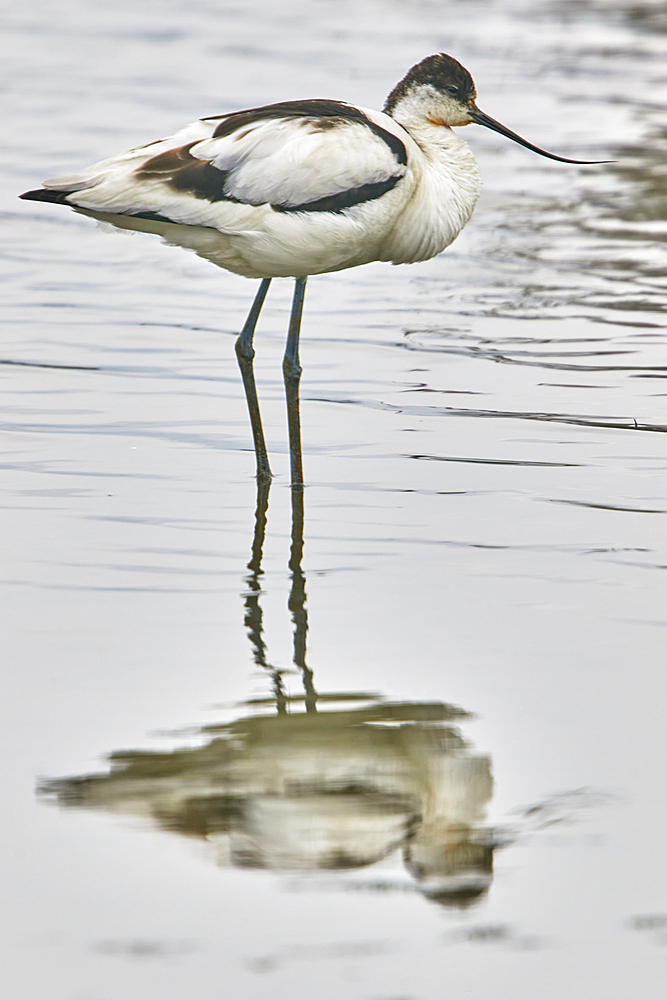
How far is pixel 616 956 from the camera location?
8.78 feet

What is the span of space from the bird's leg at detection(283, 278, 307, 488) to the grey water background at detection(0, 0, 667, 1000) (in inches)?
4.1

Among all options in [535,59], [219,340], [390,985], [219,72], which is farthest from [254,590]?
[535,59]

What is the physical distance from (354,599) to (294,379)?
1.70 metres

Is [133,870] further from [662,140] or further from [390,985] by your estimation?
[662,140]

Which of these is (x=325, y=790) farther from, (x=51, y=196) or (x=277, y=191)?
(x=51, y=196)

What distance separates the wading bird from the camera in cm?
516

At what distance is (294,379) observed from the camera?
229 inches

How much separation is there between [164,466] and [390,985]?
3.10 metres

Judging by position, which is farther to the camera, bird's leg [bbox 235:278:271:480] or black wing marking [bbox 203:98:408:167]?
bird's leg [bbox 235:278:271:480]

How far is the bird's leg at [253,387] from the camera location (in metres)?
5.49

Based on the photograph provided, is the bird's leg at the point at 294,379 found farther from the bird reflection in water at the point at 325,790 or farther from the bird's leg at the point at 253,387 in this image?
the bird reflection in water at the point at 325,790

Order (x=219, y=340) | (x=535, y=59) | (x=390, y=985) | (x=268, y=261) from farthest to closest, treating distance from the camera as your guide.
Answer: (x=535, y=59)
(x=219, y=340)
(x=268, y=261)
(x=390, y=985)

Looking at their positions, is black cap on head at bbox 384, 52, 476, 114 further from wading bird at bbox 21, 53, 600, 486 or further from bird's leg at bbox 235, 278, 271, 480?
bird's leg at bbox 235, 278, 271, 480

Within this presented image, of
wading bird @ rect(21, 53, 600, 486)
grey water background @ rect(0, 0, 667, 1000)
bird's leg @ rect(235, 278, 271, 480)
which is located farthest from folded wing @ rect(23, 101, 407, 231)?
grey water background @ rect(0, 0, 667, 1000)
